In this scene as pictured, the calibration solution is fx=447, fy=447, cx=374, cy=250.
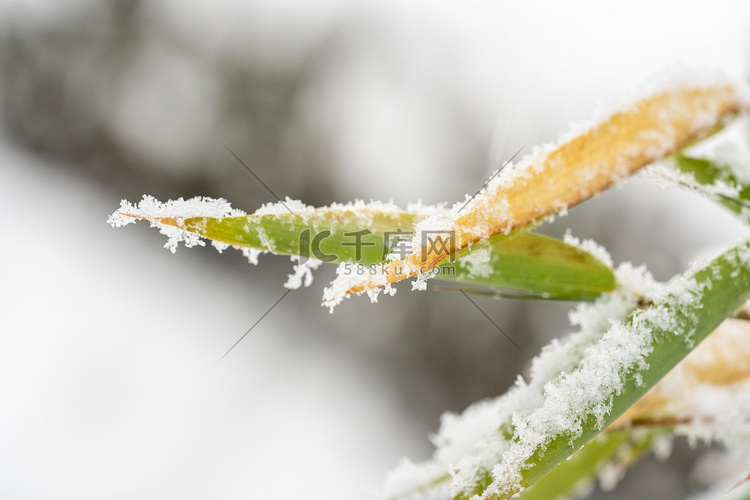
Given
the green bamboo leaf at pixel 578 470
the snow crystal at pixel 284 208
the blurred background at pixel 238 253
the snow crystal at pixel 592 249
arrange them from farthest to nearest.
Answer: the blurred background at pixel 238 253, the green bamboo leaf at pixel 578 470, the snow crystal at pixel 592 249, the snow crystal at pixel 284 208

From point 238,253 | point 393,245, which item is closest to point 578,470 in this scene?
point 393,245

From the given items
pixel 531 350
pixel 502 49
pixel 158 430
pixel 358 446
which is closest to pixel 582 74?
pixel 502 49

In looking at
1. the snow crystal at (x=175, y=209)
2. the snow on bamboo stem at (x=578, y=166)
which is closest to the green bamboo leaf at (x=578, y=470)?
the snow on bamboo stem at (x=578, y=166)

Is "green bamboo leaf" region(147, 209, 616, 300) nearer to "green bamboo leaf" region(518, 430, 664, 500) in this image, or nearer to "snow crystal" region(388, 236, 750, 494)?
"snow crystal" region(388, 236, 750, 494)

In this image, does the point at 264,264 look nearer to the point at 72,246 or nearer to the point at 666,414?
the point at 72,246

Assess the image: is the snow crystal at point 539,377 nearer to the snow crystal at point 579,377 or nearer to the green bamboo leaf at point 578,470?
the snow crystal at point 579,377

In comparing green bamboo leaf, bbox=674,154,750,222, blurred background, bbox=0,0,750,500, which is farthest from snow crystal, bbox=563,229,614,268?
blurred background, bbox=0,0,750,500
